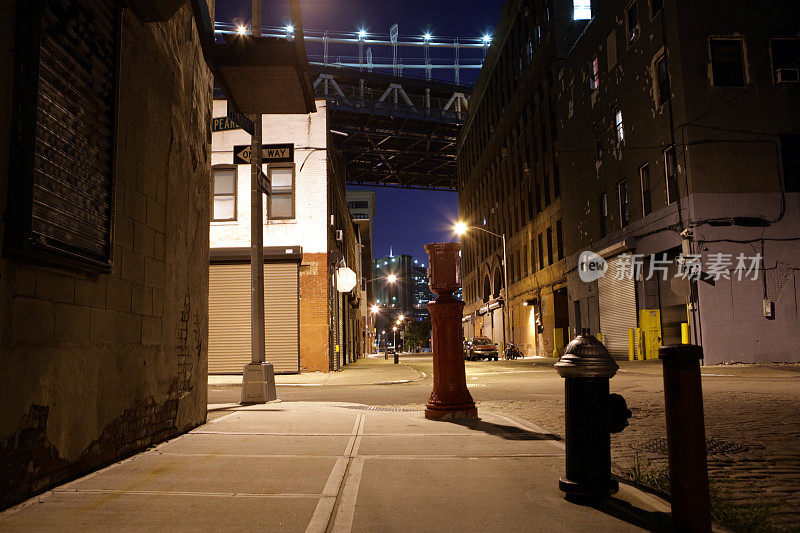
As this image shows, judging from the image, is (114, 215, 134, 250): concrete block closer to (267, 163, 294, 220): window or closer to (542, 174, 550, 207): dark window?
(267, 163, 294, 220): window

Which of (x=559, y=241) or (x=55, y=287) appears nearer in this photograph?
(x=55, y=287)

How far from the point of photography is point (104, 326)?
16.1 ft

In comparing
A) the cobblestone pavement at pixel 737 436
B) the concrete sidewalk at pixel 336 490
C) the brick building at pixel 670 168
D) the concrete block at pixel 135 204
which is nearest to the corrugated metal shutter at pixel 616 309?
the brick building at pixel 670 168

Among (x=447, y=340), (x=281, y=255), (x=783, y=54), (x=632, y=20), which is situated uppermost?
(x=632, y=20)

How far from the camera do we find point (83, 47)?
4598mm

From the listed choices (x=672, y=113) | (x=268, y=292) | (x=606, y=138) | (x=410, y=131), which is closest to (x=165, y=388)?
(x=268, y=292)

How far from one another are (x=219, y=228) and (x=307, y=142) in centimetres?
480

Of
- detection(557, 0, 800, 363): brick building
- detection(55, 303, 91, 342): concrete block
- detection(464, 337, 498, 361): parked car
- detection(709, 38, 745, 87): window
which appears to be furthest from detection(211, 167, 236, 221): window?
detection(464, 337, 498, 361): parked car

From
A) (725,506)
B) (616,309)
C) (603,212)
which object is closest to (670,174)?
(603,212)

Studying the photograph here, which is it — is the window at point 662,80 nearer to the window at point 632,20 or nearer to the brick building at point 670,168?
the brick building at point 670,168

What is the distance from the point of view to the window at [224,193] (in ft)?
76.4

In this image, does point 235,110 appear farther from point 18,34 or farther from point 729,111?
point 729,111

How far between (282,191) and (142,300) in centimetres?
1815

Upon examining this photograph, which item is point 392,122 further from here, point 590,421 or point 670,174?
point 590,421
